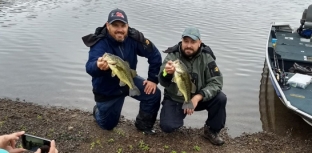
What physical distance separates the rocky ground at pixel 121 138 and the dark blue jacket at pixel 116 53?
2.47 ft

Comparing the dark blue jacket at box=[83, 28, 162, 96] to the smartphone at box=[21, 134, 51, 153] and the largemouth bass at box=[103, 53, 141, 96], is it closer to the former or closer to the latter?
the largemouth bass at box=[103, 53, 141, 96]

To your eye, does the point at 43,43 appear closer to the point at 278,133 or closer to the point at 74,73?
the point at 74,73

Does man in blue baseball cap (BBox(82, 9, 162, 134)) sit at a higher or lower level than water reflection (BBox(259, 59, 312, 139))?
higher

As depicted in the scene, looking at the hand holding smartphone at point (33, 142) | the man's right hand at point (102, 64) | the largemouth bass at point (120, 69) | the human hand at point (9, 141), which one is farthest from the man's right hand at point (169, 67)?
the human hand at point (9, 141)

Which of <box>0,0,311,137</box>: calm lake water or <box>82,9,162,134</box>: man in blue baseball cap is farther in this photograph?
<box>0,0,311,137</box>: calm lake water

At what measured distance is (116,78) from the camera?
497 cm

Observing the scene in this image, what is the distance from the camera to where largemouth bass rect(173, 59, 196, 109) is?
13.7 feet

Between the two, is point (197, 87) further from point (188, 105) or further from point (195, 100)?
point (188, 105)

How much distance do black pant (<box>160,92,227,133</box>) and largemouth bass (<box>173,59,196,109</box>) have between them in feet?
1.48

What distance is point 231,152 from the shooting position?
4879 mm

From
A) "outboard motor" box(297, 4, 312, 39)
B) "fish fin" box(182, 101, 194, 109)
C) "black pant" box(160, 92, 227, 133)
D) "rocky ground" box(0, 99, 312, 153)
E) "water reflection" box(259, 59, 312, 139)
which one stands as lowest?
"water reflection" box(259, 59, 312, 139)

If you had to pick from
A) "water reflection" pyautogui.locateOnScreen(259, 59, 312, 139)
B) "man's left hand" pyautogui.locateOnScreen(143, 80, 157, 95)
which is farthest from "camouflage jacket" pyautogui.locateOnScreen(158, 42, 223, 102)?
"water reflection" pyautogui.locateOnScreen(259, 59, 312, 139)

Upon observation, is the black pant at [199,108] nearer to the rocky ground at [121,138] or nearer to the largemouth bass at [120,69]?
the rocky ground at [121,138]

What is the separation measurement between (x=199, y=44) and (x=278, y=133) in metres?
2.63
